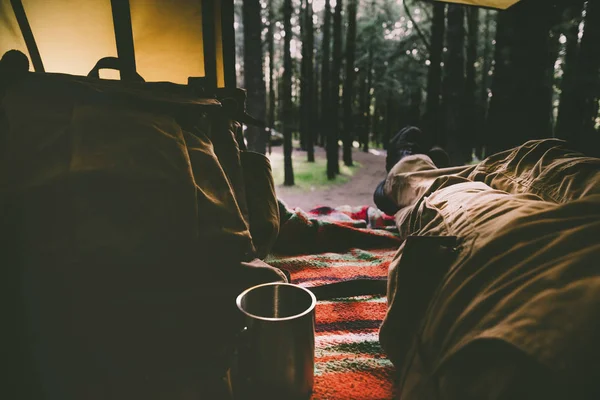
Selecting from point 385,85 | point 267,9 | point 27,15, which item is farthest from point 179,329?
point 385,85

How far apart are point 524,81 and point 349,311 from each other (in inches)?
175

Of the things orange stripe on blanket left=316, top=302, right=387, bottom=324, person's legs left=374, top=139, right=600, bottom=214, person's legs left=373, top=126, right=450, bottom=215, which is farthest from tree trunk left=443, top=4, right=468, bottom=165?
orange stripe on blanket left=316, top=302, right=387, bottom=324

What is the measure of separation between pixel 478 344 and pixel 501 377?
7 cm

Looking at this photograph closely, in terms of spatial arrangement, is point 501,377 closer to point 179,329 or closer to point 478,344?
point 478,344

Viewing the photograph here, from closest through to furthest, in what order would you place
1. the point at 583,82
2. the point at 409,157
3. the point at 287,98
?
the point at 409,157 < the point at 583,82 < the point at 287,98

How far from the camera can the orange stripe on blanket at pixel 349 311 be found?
1.63m

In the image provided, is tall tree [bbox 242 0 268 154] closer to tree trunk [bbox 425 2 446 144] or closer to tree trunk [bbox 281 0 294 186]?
tree trunk [bbox 281 0 294 186]

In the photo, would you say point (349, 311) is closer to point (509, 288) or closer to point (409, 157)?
point (509, 288)

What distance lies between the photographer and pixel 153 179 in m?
0.88

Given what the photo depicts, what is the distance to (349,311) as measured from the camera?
5.57 feet

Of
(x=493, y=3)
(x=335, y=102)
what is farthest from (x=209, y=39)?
(x=335, y=102)

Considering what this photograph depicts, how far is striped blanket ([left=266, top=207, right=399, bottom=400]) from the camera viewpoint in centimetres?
120

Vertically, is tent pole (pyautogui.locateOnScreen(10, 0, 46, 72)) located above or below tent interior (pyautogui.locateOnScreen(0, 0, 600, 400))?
above

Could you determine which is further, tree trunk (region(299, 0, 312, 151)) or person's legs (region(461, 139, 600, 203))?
tree trunk (region(299, 0, 312, 151))
